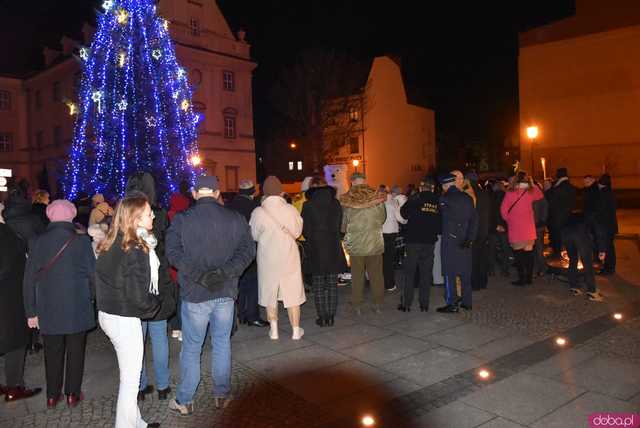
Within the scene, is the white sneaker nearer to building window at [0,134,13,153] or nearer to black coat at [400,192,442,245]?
black coat at [400,192,442,245]

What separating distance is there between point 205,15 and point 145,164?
71.3 feet

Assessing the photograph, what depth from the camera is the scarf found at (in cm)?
374

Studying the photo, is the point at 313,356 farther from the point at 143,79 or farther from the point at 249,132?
the point at 249,132

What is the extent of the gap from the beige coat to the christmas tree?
813 centimetres

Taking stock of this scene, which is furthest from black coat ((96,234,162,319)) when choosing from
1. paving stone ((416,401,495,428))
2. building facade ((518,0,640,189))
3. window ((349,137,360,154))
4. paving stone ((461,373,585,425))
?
window ((349,137,360,154))

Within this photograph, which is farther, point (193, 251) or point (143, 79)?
point (143, 79)

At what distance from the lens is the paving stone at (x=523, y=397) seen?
14.0ft

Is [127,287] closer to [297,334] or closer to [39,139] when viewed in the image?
[297,334]

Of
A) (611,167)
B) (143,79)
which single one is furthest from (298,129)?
(143,79)

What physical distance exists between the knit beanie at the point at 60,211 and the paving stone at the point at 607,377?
4743mm

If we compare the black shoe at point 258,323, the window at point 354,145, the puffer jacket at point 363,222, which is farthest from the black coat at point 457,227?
the window at point 354,145

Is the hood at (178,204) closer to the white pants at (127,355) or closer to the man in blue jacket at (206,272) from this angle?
the man in blue jacket at (206,272)

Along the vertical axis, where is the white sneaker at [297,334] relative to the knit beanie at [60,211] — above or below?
below

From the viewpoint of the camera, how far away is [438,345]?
6.07 meters
